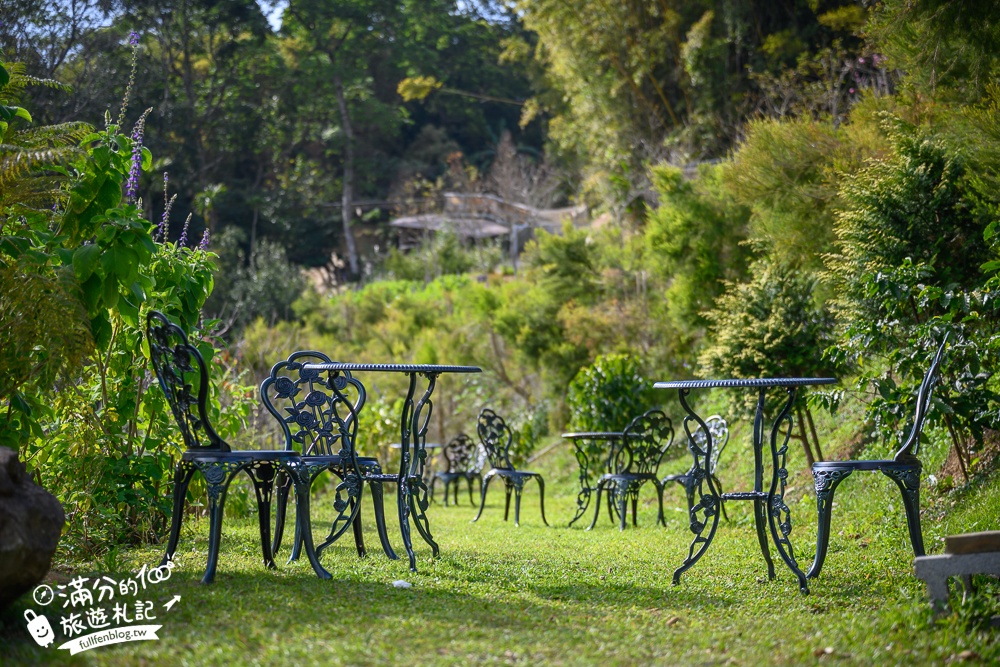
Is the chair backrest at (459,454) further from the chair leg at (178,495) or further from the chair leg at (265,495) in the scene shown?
the chair leg at (178,495)

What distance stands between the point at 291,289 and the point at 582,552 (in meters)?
15.5

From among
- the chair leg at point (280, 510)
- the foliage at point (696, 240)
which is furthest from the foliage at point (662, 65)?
the chair leg at point (280, 510)

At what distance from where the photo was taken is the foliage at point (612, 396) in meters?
10.2

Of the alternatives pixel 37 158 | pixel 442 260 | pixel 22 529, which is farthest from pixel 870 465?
pixel 442 260

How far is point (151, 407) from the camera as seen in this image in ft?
17.2

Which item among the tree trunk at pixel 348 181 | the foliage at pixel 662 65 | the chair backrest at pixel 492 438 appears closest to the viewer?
the chair backrest at pixel 492 438

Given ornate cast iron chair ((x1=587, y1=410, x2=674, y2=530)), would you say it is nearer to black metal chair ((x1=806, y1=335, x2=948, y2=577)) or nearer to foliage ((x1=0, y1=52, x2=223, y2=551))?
black metal chair ((x1=806, y1=335, x2=948, y2=577))

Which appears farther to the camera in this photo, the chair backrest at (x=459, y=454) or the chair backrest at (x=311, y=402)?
the chair backrest at (x=459, y=454)

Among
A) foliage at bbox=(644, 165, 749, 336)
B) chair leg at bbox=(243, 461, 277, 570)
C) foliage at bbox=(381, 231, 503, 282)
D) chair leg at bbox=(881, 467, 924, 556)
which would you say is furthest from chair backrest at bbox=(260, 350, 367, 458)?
foliage at bbox=(381, 231, 503, 282)

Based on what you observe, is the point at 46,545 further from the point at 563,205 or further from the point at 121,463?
the point at 563,205

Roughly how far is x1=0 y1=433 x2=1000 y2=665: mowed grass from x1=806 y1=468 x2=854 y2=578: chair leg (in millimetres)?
155

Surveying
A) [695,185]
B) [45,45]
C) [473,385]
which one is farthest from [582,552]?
[45,45]

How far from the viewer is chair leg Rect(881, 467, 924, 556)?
4.12 meters

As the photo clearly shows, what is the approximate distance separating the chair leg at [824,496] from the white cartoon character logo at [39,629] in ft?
10.2
